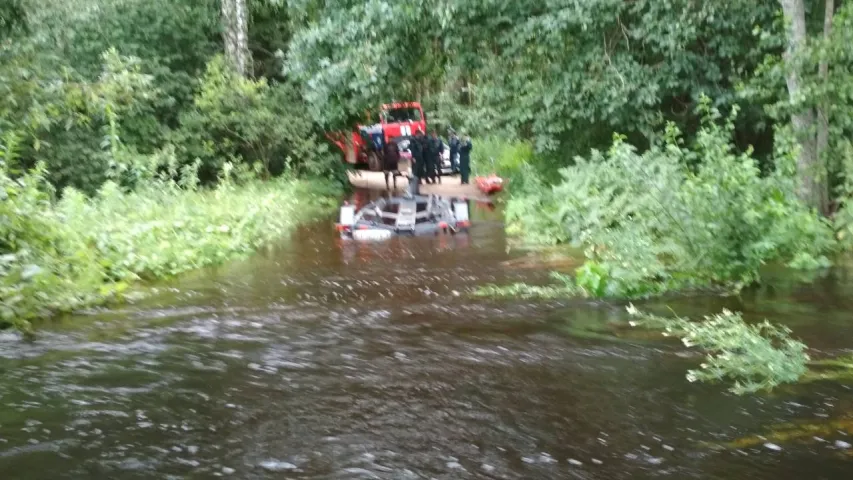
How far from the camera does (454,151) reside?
28.5 meters

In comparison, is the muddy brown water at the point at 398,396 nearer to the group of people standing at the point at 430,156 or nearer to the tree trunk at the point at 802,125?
the tree trunk at the point at 802,125

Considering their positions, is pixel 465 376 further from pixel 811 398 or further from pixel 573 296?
pixel 573 296

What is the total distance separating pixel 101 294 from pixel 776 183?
8.17 meters

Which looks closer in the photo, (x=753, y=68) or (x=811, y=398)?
(x=811, y=398)

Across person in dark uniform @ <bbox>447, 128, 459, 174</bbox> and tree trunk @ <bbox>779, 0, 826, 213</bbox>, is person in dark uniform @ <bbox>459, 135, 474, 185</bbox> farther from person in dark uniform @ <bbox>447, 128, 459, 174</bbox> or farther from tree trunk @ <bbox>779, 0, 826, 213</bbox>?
tree trunk @ <bbox>779, 0, 826, 213</bbox>

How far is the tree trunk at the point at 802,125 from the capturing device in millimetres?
11516

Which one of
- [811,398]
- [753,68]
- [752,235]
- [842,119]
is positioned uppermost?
[753,68]

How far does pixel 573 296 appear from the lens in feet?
29.1

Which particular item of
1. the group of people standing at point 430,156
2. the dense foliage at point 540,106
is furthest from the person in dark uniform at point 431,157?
the dense foliage at point 540,106

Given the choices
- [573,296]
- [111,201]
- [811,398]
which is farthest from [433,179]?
[811,398]

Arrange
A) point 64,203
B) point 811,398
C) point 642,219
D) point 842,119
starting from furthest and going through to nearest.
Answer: point 64,203 < point 842,119 < point 642,219 < point 811,398

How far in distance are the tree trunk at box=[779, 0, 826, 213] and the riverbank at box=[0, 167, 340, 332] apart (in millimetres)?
8341

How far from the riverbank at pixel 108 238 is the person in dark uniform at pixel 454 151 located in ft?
36.5

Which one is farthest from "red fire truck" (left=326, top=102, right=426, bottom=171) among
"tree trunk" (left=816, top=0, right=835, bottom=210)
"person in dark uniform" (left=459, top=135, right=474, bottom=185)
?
"tree trunk" (left=816, top=0, right=835, bottom=210)
